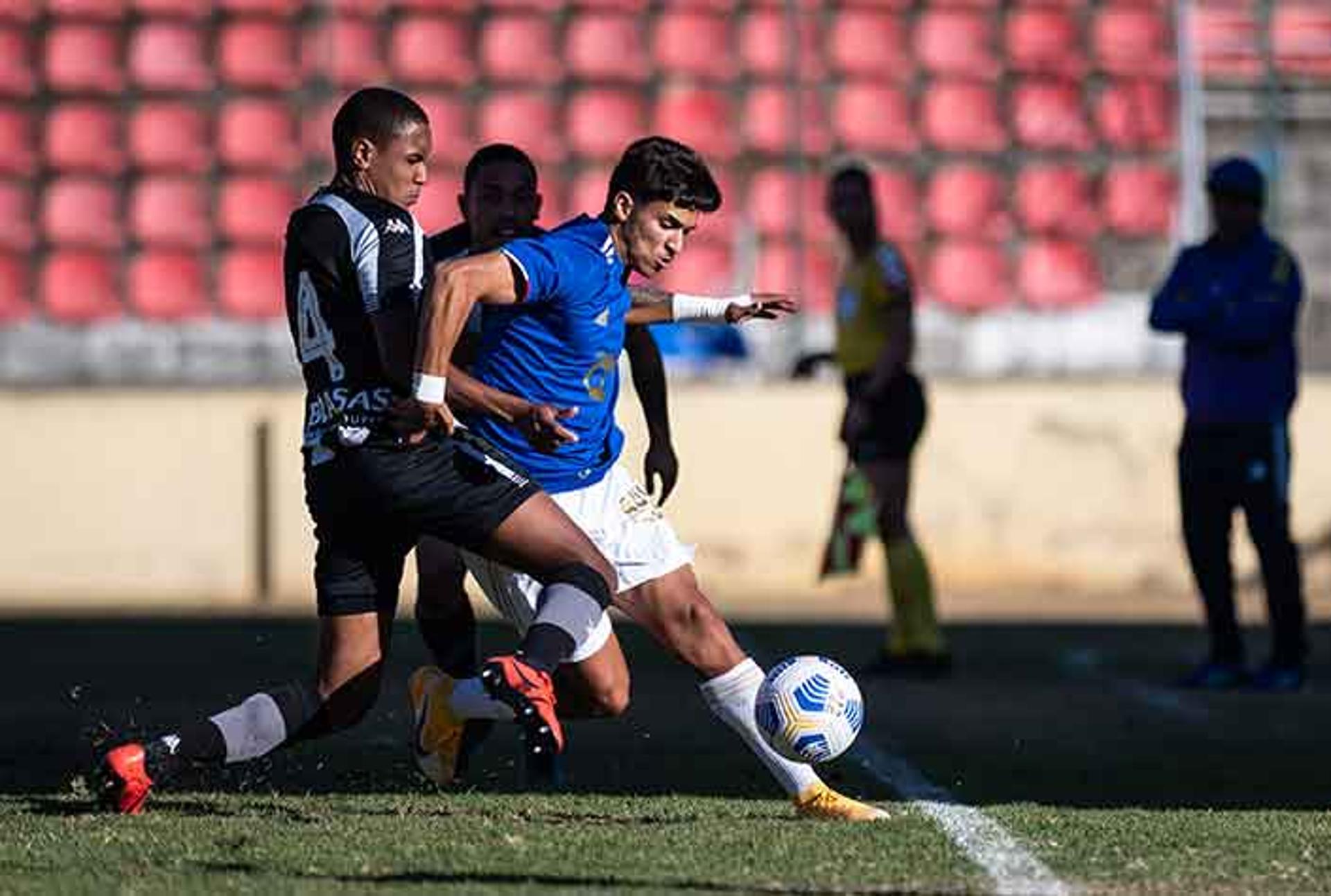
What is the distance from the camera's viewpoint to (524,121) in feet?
59.9

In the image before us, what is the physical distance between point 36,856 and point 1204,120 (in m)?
13.1

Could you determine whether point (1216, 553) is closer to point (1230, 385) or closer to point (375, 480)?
point (1230, 385)

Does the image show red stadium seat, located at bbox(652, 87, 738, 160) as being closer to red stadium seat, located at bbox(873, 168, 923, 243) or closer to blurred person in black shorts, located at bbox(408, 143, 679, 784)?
red stadium seat, located at bbox(873, 168, 923, 243)

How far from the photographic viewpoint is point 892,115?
1844 cm

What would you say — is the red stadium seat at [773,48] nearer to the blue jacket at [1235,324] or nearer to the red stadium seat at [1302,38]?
the red stadium seat at [1302,38]

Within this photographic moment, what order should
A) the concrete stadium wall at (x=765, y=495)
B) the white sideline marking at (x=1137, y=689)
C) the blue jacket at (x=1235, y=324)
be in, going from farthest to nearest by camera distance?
the concrete stadium wall at (x=765, y=495), the blue jacket at (x=1235, y=324), the white sideline marking at (x=1137, y=689)

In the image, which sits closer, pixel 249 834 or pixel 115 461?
pixel 249 834

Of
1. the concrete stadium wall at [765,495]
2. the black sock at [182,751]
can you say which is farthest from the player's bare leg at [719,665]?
the concrete stadium wall at [765,495]

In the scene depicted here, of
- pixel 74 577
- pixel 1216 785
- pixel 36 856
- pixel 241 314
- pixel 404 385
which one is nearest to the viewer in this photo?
pixel 36 856

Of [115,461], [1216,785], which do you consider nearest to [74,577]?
[115,461]

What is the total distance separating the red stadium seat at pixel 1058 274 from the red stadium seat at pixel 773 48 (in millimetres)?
1791

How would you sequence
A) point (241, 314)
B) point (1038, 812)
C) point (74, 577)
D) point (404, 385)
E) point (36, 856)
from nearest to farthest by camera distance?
point (36, 856), point (404, 385), point (1038, 812), point (74, 577), point (241, 314)

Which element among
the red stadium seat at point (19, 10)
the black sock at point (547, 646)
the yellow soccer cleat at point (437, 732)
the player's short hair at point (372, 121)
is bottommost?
the yellow soccer cleat at point (437, 732)

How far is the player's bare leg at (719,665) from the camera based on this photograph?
291 inches
